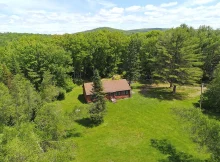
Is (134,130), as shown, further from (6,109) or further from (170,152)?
(6,109)

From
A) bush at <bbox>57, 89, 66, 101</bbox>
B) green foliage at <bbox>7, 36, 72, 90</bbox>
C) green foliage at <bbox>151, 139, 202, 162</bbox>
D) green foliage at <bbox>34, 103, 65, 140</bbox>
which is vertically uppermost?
green foliage at <bbox>7, 36, 72, 90</bbox>

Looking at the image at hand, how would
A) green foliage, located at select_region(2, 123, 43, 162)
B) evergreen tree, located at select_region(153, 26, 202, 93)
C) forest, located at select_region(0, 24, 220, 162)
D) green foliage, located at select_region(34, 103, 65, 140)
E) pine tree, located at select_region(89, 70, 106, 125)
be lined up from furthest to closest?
evergreen tree, located at select_region(153, 26, 202, 93) → pine tree, located at select_region(89, 70, 106, 125) → green foliage, located at select_region(34, 103, 65, 140) → forest, located at select_region(0, 24, 220, 162) → green foliage, located at select_region(2, 123, 43, 162)

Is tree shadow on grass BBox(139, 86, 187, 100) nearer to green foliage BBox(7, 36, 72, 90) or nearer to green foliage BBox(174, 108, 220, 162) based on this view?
green foliage BBox(7, 36, 72, 90)

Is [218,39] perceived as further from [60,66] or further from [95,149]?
[95,149]

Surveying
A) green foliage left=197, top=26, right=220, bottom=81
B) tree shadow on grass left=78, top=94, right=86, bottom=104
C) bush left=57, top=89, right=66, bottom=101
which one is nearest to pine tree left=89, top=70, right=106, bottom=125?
tree shadow on grass left=78, top=94, right=86, bottom=104

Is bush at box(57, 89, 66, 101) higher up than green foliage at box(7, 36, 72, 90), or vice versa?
green foliage at box(7, 36, 72, 90)

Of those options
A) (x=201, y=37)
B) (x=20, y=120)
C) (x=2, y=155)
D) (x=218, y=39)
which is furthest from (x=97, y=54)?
(x=2, y=155)

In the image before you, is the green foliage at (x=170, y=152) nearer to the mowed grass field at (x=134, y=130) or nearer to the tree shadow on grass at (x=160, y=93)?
the mowed grass field at (x=134, y=130)
